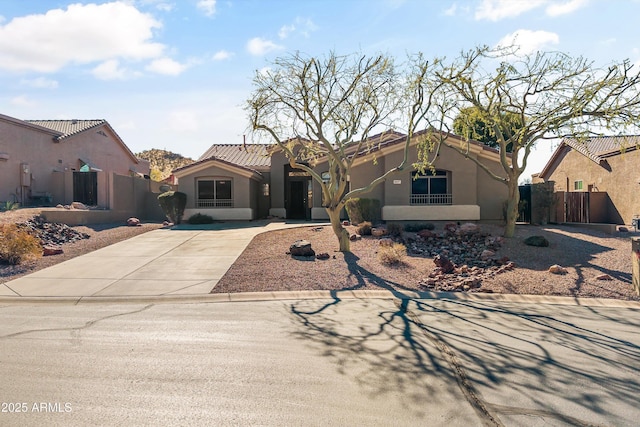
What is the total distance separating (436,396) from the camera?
4195mm

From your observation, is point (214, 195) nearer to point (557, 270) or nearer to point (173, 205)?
point (173, 205)

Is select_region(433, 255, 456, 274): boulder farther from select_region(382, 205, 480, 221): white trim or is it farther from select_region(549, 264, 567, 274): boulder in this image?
select_region(382, 205, 480, 221): white trim

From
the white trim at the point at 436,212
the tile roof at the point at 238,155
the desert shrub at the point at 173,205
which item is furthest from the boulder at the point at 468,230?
the tile roof at the point at 238,155

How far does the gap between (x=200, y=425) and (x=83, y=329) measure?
12.6 feet

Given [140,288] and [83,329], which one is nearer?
[83,329]

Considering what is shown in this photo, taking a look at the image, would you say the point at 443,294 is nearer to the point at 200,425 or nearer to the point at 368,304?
the point at 368,304

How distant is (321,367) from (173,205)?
18.3 metres

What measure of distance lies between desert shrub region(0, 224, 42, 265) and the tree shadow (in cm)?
822

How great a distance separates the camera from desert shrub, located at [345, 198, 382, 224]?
17203 mm

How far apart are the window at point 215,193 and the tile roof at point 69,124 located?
10444mm

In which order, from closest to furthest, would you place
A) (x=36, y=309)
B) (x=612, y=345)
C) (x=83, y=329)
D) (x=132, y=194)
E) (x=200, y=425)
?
(x=200, y=425)
(x=612, y=345)
(x=83, y=329)
(x=36, y=309)
(x=132, y=194)

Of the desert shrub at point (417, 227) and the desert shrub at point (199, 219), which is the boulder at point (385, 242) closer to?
the desert shrub at point (417, 227)

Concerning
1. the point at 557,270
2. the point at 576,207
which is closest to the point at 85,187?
the point at 557,270

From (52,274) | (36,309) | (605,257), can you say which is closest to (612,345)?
(605,257)
